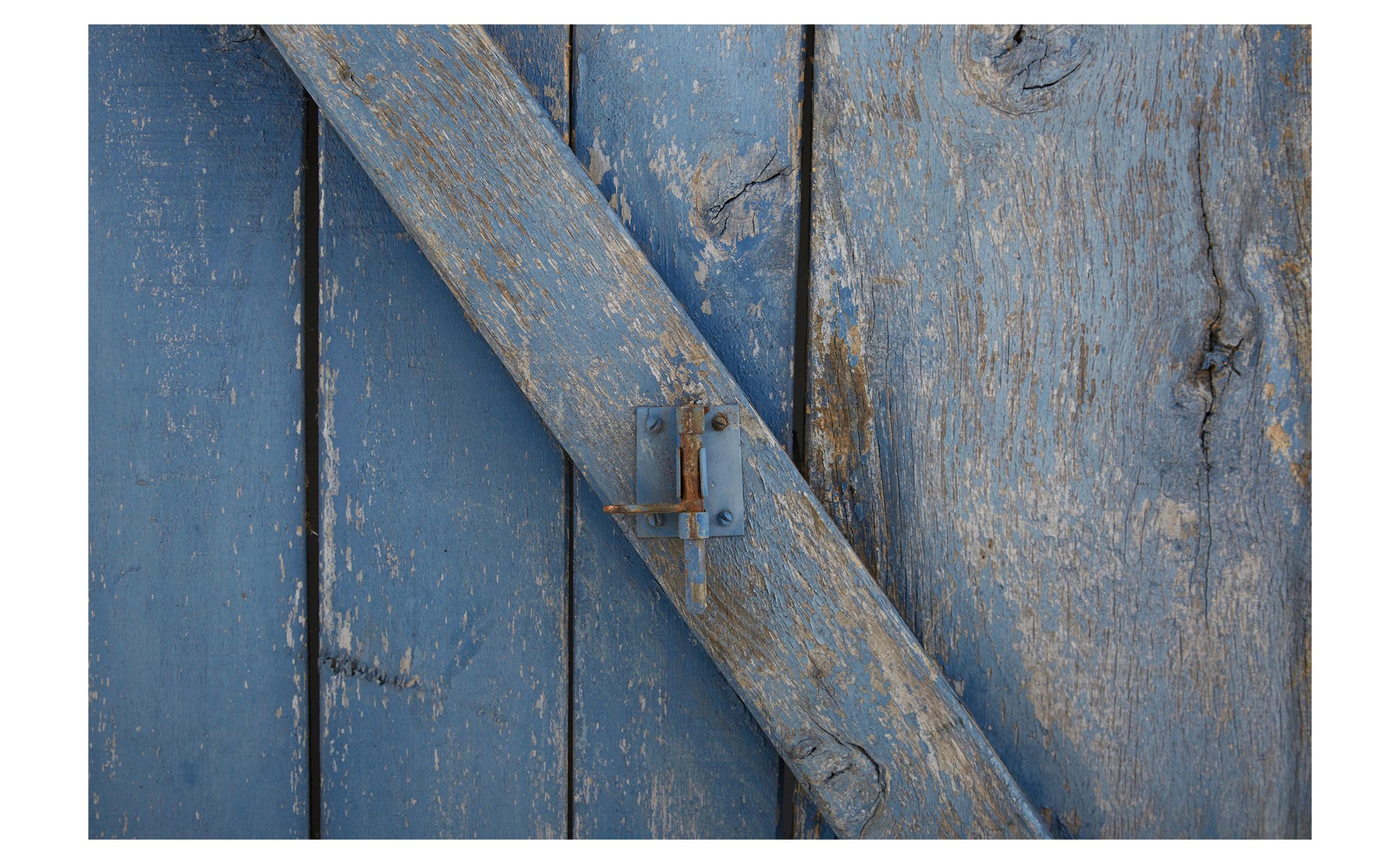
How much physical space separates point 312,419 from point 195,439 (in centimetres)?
14

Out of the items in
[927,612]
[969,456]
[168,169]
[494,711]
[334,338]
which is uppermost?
[168,169]

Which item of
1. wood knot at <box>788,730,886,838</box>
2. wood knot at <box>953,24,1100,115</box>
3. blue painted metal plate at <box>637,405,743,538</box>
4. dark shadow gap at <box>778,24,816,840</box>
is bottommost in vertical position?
wood knot at <box>788,730,886,838</box>

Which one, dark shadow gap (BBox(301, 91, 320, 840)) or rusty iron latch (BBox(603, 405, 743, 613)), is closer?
rusty iron latch (BBox(603, 405, 743, 613))

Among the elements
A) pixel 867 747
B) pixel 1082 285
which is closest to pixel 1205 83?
pixel 1082 285

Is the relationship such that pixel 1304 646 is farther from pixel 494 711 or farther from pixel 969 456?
pixel 494 711

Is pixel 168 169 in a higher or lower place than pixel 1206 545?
higher

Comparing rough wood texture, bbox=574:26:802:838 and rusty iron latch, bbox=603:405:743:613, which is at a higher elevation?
rough wood texture, bbox=574:26:802:838

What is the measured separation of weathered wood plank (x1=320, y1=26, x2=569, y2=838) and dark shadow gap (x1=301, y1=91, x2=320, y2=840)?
1cm

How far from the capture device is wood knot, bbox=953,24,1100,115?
71cm

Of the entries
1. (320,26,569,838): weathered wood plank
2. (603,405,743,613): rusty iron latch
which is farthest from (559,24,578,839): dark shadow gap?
(603,405,743,613): rusty iron latch

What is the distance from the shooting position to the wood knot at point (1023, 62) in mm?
711

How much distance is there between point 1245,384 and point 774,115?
0.57m

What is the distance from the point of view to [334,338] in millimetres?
745

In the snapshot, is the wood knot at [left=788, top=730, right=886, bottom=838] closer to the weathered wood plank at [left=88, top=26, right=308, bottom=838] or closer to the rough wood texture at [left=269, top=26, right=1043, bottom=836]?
the rough wood texture at [left=269, top=26, right=1043, bottom=836]
